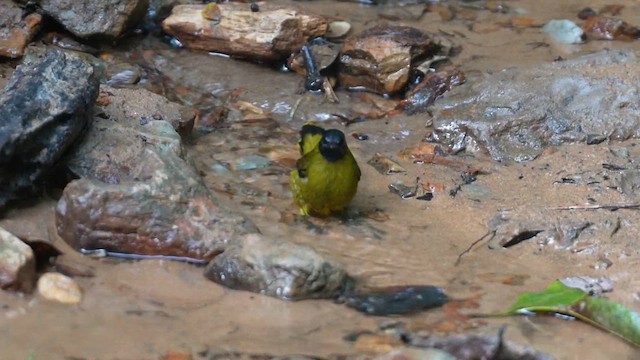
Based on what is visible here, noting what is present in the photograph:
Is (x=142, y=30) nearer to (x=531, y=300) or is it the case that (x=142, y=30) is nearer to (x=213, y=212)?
(x=213, y=212)

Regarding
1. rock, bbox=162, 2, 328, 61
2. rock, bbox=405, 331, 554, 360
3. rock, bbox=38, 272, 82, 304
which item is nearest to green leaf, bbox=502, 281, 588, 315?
rock, bbox=405, 331, 554, 360

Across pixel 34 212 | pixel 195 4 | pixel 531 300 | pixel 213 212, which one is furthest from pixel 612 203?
pixel 195 4

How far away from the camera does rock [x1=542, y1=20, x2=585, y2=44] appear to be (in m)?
7.54

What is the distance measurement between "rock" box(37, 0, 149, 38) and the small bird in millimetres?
2514

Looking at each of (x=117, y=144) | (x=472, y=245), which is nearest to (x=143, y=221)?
(x=117, y=144)

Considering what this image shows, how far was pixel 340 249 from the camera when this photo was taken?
189 inches

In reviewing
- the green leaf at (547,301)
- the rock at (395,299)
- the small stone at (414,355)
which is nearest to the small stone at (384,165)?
the rock at (395,299)

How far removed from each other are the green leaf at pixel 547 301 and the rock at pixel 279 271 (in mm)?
796

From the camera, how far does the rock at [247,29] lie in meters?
7.07

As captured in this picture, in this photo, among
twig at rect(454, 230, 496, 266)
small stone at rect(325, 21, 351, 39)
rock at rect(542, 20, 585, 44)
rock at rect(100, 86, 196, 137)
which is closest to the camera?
twig at rect(454, 230, 496, 266)

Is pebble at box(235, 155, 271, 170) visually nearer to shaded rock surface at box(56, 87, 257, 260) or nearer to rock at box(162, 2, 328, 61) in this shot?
shaded rock surface at box(56, 87, 257, 260)

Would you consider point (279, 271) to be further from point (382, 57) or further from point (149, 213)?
point (382, 57)

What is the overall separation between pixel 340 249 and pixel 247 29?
281 cm

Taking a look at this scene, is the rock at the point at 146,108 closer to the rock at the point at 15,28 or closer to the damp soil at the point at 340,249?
the damp soil at the point at 340,249
